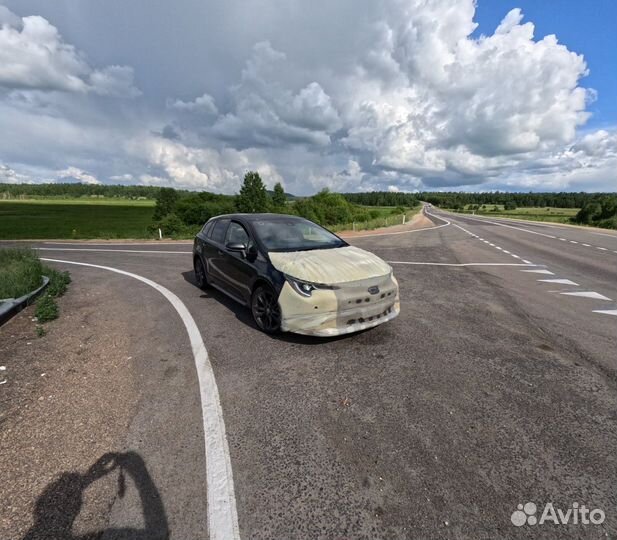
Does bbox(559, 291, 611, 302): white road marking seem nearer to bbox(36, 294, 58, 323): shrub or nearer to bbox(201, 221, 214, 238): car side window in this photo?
bbox(201, 221, 214, 238): car side window

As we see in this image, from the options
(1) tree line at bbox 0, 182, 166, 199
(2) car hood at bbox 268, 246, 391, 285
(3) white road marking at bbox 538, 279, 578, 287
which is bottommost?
(3) white road marking at bbox 538, 279, 578, 287

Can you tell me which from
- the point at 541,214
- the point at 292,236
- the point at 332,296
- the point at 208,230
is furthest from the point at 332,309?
the point at 541,214

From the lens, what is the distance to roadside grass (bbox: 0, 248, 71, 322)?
16.9 ft

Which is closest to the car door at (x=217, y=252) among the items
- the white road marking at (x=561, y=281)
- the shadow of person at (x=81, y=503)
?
the shadow of person at (x=81, y=503)

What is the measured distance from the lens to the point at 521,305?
5.77 m

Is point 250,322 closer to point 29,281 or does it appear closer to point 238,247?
point 238,247

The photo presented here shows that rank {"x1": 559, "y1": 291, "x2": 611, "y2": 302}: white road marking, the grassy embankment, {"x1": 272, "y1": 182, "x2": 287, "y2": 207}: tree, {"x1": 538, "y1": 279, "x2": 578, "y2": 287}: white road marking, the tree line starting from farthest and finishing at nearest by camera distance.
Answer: the tree line
{"x1": 272, "y1": 182, "x2": 287, "y2": 207}: tree
the grassy embankment
{"x1": 538, "y1": 279, "x2": 578, "y2": 287}: white road marking
{"x1": 559, "y1": 291, "x2": 611, "y2": 302}: white road marking

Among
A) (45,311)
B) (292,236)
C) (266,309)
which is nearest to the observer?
(266,309)

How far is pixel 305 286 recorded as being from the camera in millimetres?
3846

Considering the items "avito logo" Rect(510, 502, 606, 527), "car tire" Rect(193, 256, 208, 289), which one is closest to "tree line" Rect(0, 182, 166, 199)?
"car tire" Rect(193, 256, 208, 289)

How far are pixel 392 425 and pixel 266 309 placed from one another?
2.26 metres

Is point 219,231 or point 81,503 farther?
point 219,231

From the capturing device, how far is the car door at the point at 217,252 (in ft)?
18.3

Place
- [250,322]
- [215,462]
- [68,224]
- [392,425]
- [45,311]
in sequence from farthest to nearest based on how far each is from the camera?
1. [68,224]
2. [45,311]
3. [250,322]
4. [392,425]
5. [215,462]
